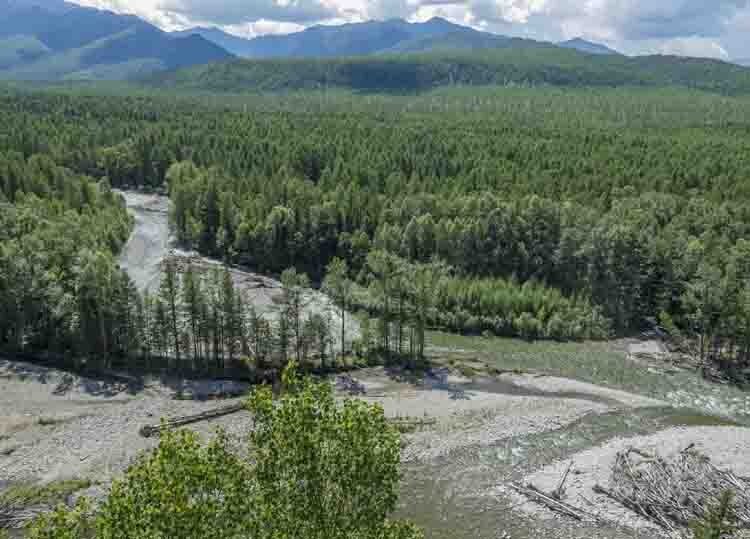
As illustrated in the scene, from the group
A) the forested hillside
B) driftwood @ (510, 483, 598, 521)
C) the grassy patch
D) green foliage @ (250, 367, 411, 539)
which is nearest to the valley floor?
the grassy patch

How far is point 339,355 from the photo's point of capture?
66.7 m

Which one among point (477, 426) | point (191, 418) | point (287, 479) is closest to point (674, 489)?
point (477, 426)

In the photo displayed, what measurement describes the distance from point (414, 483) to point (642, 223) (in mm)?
65586

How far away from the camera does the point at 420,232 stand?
92625 mm

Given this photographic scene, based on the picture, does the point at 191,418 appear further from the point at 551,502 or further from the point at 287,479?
the point at 287,479

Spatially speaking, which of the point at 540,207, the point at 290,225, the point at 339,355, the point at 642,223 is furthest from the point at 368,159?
the point at 339,355

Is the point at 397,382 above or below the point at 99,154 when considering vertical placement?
below

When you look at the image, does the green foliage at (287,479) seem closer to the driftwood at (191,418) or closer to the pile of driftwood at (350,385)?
the driftwood at (191,418)

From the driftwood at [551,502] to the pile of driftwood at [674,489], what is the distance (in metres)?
2.98

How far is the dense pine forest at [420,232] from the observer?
66000mm

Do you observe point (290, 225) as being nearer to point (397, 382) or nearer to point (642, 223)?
point (397, 382)

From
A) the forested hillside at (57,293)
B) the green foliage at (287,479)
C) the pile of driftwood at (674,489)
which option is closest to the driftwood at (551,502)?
the pile of driftwood at (674,489)

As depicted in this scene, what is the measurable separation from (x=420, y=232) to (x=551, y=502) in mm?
56010

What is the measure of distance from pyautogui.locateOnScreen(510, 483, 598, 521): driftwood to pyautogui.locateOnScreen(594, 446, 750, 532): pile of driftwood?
9.78ft
